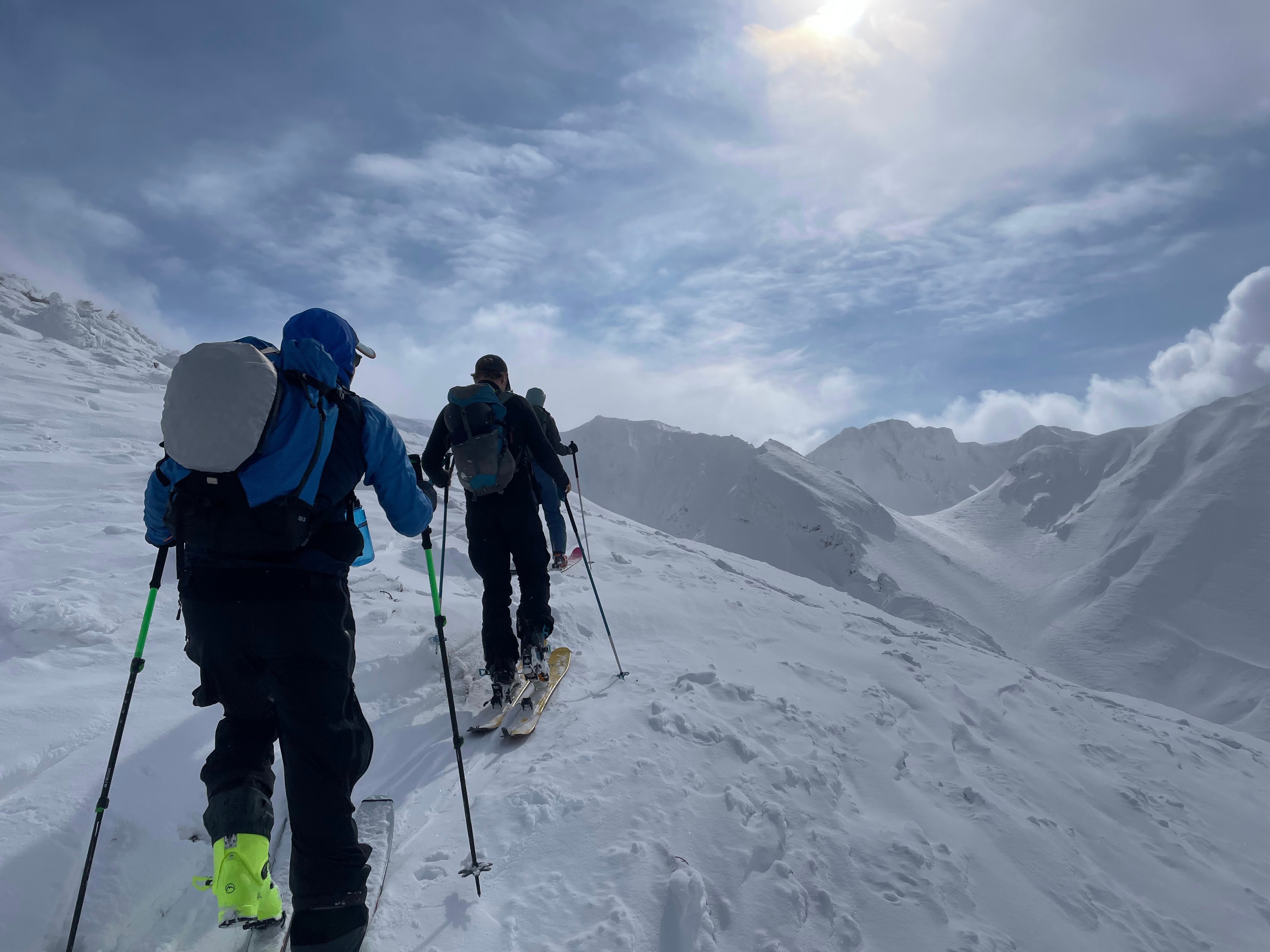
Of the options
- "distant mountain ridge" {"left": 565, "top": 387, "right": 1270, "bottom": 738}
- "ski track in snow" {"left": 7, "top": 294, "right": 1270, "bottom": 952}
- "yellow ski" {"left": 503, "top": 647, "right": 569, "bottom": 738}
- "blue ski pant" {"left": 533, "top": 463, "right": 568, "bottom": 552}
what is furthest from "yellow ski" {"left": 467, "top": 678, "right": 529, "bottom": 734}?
"distant mountain ridge" {"left": 565, "top": 387, "right": 1270, "bottom": 738}

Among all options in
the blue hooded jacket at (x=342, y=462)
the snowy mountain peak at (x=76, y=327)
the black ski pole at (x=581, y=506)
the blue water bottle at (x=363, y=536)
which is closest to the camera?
the blue hooded jacket at (x=342, y=462)

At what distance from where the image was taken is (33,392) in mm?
16609

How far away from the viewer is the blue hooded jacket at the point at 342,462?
254 cm

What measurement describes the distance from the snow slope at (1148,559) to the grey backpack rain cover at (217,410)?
415 feet

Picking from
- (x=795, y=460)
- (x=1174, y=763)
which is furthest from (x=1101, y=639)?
(x=1174, y=763)

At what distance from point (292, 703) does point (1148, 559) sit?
164435 mm

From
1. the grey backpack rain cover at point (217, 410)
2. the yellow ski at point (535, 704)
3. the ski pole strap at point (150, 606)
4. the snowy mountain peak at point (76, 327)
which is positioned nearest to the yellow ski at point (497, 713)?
the yellow ski at point (535, 704)

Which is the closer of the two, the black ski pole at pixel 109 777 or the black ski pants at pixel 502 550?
the black ski pole at pixel 109 777

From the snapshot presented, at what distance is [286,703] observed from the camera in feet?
7.82

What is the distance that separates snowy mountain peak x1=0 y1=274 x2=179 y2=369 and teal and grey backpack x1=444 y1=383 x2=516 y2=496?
32745 mm

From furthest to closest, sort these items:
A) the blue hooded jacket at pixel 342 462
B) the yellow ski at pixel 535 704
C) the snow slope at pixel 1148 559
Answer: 1. the snow slope at pixel 1148 559
2. the yellow ski at pixel 535 704
3. the blue hooded jacket at pixel 342 462

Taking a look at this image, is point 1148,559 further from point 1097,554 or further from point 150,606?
point 150,606

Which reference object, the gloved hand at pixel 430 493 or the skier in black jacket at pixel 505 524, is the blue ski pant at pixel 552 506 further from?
the gloved hand at pixel 430 493

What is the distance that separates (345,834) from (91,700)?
2.43m
